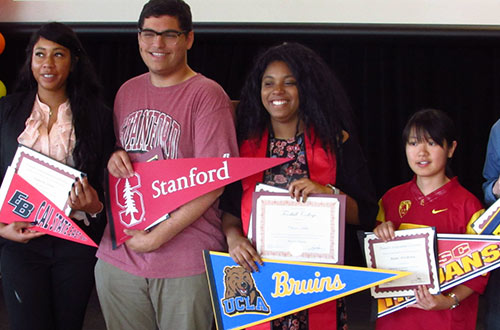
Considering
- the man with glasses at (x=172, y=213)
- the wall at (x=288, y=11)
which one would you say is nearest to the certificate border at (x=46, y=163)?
the man with glasses at (x=172, y=213)

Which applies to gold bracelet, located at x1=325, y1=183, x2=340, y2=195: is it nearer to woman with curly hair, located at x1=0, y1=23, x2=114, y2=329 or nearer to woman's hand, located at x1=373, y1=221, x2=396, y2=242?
woman's hand, located at x1=373, y1=221, x2=396, y2=242

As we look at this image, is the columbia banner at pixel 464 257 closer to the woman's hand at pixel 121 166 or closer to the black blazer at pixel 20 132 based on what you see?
the woman's hand at pixel 121 166

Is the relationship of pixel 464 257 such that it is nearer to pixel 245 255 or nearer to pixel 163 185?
pixel 245 255

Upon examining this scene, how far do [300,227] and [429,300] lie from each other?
0.49 m

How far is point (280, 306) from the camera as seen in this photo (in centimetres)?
163

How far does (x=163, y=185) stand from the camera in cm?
171

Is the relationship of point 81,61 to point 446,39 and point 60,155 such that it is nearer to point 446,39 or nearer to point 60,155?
point 60,155

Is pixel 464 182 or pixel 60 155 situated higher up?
pixel 60 155

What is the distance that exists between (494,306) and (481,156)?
260 cm

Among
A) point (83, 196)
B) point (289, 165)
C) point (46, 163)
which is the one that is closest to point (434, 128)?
point (289, 165)

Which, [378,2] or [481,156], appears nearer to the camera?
[378,2]

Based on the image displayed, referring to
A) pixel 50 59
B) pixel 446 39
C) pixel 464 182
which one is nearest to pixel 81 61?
pixel 50 59

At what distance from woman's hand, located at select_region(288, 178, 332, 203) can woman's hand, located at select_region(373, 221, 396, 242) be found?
266 mm

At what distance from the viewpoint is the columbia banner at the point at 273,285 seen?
1584 millimetres
